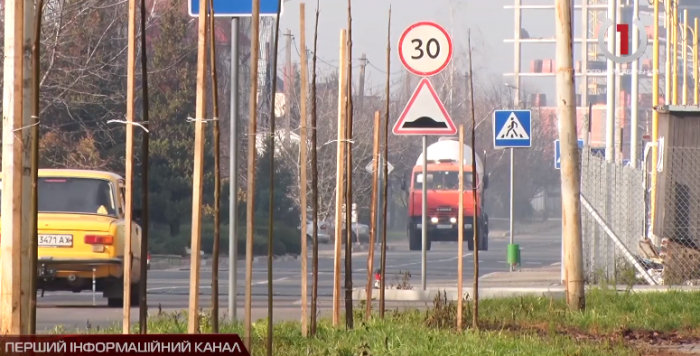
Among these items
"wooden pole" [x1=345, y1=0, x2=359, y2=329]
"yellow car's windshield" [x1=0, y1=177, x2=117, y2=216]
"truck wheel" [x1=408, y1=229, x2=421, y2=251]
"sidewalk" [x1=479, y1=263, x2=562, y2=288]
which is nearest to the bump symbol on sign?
"sidewalk" [x1=479, y1=263, x2=562, y2=288]

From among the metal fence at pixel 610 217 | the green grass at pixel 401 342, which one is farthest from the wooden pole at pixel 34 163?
the metal fence at pixel 610 217

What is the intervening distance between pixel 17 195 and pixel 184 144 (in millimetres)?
30433

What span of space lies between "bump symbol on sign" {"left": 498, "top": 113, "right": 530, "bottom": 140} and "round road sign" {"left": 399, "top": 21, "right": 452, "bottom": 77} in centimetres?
596

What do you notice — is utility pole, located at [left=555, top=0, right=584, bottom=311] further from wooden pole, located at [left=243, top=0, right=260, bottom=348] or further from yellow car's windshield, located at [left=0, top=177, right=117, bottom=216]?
wooden pole, located at [left=243, top=0, right=260, bottom=348]

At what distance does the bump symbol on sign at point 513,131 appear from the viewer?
21.4m

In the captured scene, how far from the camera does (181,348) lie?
13.6 feet

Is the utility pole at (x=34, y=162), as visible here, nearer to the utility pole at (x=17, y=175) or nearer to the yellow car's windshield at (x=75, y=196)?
the utility pole at (x=17, y=175)

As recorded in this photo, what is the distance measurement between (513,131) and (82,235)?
8.60m

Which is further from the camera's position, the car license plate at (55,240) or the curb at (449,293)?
the curb at (449,293)

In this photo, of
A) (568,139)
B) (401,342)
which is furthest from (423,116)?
(401,342)

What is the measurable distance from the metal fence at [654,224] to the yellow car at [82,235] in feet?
19.9

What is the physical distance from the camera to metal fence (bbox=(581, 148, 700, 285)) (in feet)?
61.5

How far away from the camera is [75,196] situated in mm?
15688

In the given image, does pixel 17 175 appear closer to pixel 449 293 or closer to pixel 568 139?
pixel 568 139
